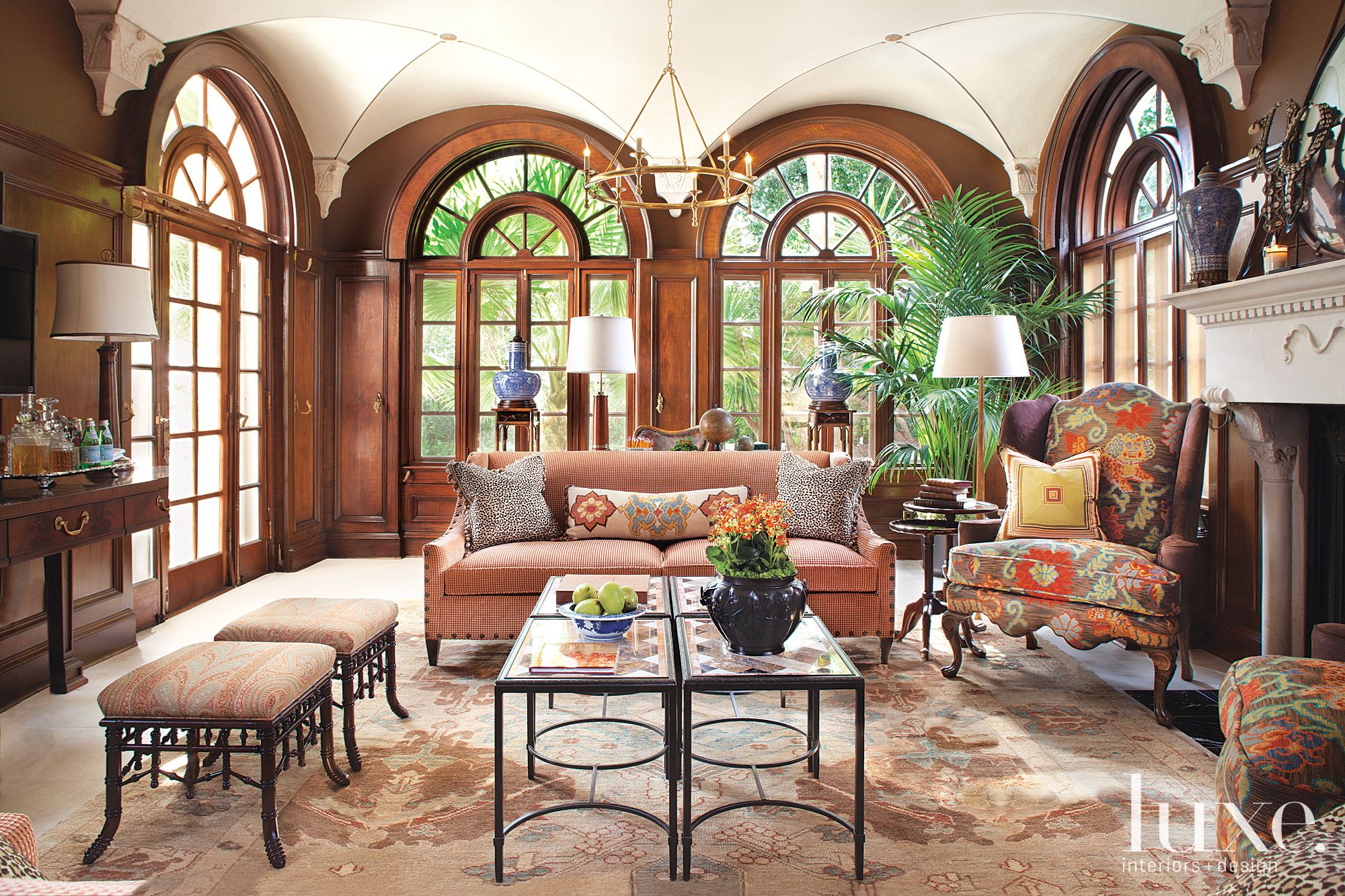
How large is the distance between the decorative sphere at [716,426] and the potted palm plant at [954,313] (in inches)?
38.5

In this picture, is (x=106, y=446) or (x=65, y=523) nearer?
(x=65, y=523)

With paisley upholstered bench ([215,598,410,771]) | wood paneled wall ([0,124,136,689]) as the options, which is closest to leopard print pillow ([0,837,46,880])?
paisley upholstered bench ([215,598,410,771])

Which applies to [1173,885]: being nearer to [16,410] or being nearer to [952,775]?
[952,775]

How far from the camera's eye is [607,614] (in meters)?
2.67

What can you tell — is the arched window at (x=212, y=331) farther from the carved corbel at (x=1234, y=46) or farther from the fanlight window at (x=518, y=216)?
the carved corbel at (x=1234, y=46)

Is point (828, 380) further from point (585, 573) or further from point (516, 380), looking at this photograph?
point (585, 573)

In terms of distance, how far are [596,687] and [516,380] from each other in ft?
14.1

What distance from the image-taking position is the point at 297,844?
2.40m

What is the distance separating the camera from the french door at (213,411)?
16.6 ft

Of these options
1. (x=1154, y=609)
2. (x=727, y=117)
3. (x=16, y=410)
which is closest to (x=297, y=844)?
(x=16, y=410)

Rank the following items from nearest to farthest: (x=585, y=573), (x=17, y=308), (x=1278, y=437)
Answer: (x=17, y=308) < (x=1278, y=437) < (x=585, y=573)

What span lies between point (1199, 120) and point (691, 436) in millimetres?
3212

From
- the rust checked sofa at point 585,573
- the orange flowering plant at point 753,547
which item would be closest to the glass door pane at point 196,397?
the rust checked sofa at point 585,573

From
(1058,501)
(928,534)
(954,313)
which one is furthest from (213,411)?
(1058,501)
